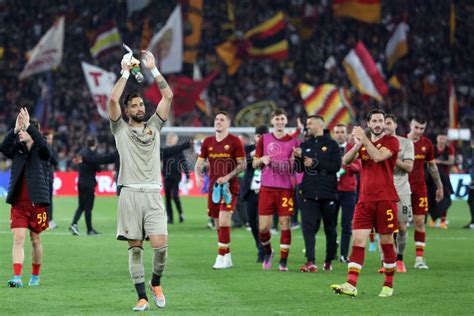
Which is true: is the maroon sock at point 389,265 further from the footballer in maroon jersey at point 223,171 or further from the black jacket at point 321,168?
the footballer in maroon jersey at point 223,171

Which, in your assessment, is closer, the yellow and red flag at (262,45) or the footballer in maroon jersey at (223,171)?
the footballer in maroon jersey at (223,171)

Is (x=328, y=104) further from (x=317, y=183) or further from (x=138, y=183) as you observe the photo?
(x=138, y=183)

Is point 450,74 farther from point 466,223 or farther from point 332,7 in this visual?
point 466,223

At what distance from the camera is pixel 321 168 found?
16.4 meters

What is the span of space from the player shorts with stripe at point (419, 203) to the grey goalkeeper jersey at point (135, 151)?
19.9 ft

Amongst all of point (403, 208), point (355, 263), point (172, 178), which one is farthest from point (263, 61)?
point (355, 263)

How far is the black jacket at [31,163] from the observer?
45.8ft


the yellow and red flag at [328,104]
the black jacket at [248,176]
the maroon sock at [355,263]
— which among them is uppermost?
the yellow and red flag at [328,104]

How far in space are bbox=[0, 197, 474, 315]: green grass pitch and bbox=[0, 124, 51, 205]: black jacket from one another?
1162mm

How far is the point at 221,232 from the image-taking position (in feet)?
55.6

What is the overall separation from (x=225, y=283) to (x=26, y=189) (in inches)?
110

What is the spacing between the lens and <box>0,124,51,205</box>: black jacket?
1395 centimetres

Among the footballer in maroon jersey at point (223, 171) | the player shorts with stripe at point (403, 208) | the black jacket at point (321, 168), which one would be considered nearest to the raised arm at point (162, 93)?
the black jacket at point (321, 168)

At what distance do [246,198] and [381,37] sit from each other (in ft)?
108
